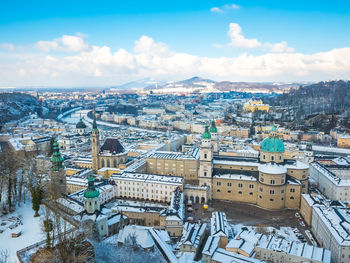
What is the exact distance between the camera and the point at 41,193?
86.1ft

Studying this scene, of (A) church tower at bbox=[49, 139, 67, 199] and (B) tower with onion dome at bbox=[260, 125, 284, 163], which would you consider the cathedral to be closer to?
(B) tower with onion dome at bbox=[260, 125, 284, 163]

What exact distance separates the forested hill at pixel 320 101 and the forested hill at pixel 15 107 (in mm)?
125425

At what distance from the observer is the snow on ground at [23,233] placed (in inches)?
810

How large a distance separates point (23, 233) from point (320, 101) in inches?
5206

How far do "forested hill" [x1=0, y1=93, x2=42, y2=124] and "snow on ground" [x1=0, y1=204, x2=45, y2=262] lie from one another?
113m

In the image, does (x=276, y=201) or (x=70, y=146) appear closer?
(x=276, y=201)

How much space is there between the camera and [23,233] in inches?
879

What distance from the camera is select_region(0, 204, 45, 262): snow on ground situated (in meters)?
20.6

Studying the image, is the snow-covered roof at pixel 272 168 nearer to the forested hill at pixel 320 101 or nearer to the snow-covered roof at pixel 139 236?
the snow-covered roof at pixel 139 236

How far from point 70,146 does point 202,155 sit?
4493 cm

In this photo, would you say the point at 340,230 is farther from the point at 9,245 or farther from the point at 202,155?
the point at 9,245

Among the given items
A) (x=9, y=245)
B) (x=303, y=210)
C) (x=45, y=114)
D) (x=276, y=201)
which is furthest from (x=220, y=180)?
(x=45, y=114)

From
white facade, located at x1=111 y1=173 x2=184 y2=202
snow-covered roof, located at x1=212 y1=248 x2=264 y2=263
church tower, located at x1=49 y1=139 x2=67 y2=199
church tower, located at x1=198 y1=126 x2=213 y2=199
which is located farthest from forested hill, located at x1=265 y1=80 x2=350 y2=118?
church tower, located at x1=49 y1=139 x2=67 y2=199

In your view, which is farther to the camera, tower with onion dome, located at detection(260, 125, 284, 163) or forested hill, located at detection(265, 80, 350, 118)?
forested hill, located at detection(265, 80, 350, 118)
